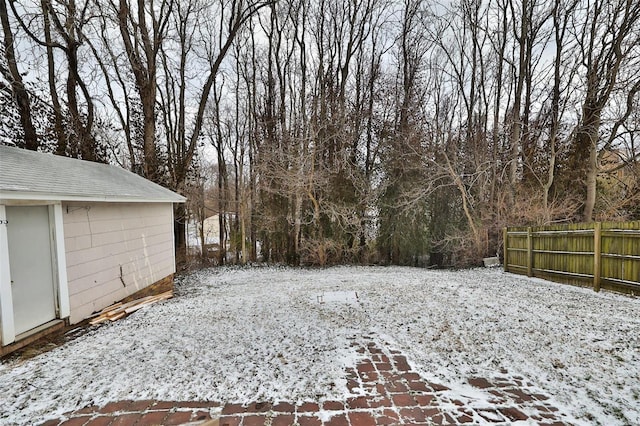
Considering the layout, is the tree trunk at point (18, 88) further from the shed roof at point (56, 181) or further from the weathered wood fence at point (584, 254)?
the weathered wood fence at point (584, 254)

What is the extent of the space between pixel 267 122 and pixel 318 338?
464 inches

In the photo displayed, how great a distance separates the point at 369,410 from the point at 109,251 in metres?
5.34

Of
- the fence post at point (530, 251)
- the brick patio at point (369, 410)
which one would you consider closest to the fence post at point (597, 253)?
the fence post at point (530, 251)

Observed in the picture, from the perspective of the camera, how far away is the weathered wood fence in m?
5.28

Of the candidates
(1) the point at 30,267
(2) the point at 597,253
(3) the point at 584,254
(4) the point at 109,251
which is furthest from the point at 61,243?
(3) the point at 584,254

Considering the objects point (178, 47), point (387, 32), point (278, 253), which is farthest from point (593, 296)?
point (178, 47)

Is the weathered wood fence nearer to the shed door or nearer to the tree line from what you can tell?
the tree line

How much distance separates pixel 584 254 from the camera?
618 centimetres

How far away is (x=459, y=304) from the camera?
190 inches

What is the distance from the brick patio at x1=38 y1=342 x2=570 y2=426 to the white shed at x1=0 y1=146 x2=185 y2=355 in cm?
243

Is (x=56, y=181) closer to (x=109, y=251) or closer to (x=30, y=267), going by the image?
(x=30, y=267)

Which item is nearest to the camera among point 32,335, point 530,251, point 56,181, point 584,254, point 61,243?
point 32,335

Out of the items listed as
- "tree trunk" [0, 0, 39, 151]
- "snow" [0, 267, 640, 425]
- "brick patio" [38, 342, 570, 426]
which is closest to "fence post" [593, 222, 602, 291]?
"snow" [0, 267, 640, 425]

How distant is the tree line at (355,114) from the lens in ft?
32.9
